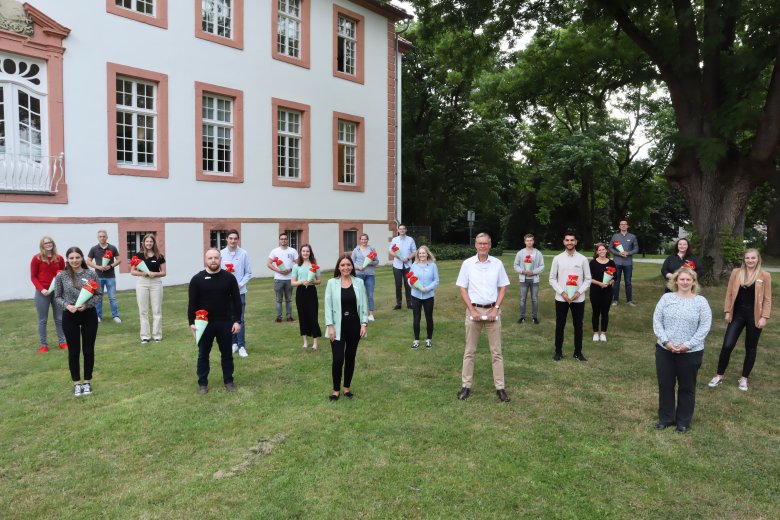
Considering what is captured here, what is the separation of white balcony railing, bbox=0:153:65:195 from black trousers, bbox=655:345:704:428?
15.5 metres

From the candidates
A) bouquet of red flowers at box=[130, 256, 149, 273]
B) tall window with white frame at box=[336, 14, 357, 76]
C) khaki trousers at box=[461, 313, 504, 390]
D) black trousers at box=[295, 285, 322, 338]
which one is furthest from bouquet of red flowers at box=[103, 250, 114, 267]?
tall window with white frame at box=[336, 14, 357, 76]

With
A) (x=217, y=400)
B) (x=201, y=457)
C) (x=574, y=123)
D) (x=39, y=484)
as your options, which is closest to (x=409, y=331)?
(x=217, y=400)

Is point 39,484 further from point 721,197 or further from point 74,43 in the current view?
point 721,197

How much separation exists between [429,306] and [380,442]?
4.15 m

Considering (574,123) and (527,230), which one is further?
(527,230)

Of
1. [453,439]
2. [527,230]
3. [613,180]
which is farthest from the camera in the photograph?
[527,230]

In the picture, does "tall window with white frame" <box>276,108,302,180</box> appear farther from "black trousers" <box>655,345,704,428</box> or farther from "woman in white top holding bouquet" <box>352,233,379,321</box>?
"black trousers" <box>655,345,704,428</box>

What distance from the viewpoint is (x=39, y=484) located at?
14.8 feet

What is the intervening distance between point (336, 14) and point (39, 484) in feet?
69.7

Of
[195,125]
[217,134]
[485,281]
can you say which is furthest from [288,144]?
[485,281]

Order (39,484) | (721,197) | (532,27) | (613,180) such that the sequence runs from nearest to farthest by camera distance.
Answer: (39,484) → (721,197) → (532,27) → (613,180)

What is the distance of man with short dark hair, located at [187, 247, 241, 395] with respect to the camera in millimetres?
6684

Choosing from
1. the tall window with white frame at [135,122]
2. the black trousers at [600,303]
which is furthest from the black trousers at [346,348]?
the tall window with white frame at [135,122]

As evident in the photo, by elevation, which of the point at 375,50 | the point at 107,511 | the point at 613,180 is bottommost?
the point at 107,511
